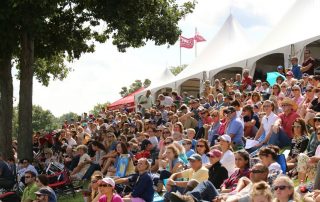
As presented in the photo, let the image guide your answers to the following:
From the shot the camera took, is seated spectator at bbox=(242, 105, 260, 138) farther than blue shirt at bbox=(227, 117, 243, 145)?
Yes

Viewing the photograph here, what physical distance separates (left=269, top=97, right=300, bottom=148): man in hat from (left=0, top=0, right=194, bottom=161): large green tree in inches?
264

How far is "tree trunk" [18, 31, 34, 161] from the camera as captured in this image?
1669 cm

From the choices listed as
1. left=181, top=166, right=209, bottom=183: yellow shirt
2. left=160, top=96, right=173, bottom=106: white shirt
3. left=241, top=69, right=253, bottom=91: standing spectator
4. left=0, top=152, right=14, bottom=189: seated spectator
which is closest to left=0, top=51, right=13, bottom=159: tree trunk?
left=0, top=152, right=14, bottom=189: seated spectator

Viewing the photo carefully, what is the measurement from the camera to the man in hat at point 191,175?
9109 mm

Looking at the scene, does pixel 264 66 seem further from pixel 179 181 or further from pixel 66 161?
pixel 179 181

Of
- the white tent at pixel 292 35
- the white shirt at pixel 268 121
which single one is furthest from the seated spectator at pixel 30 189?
the white tent at pixel 292 35

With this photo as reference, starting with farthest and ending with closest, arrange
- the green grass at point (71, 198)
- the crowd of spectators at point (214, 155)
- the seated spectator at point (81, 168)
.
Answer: the seated spectator at point (81, 168)
the green grass at point (71, 198)
the crowd of spectators at point (214, 155)

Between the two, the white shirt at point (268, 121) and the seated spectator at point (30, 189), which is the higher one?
the white shirt at point (268, 121)

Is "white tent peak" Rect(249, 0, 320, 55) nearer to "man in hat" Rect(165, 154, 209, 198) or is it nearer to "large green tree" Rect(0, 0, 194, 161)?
"large green tree" Rect(0, 0, 194, 161)

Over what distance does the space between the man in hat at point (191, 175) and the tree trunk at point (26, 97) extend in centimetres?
817

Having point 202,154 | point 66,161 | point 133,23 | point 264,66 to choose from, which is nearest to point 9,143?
point 66,161

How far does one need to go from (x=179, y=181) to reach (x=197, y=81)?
21.0 meters

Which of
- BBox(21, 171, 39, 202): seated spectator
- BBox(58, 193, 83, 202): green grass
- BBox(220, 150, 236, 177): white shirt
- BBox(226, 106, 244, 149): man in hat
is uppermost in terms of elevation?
BBox(226, 106, 244, 149): man in hat

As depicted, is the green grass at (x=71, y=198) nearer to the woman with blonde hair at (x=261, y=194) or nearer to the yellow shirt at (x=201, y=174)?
the yellow shirt at (x=201, y=174)
